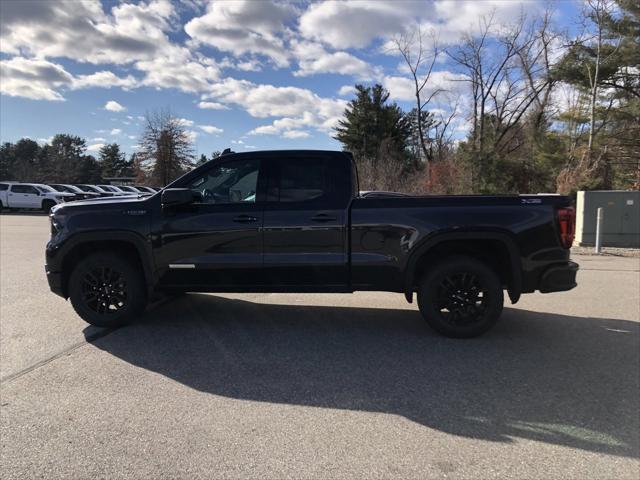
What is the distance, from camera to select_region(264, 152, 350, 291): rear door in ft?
17.1

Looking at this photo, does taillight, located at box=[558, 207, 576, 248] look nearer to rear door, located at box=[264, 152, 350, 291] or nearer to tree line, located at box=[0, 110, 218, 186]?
rear door, located at box=[264, 152, 350, 291]

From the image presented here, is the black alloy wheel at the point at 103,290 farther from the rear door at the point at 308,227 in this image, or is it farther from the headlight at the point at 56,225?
the rear door at the point at 308,227

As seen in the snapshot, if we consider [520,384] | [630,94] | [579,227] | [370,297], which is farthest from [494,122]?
[520,384]

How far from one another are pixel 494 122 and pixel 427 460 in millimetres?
38123

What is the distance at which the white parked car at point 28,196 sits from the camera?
31266 millimetres

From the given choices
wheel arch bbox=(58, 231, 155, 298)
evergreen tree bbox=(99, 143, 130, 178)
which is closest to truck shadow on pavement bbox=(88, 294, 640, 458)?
wheel arch bbox=(58, 231, 155, 298)

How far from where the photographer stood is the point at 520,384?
415 centimetres

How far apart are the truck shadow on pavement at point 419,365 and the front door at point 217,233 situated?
66 centimetres

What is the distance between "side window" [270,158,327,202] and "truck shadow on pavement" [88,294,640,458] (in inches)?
60.0

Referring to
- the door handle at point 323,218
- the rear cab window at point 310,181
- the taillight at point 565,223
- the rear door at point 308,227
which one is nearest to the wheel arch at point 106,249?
the rear door at point 308,227

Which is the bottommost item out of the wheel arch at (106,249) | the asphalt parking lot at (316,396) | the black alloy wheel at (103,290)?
the asphalt parking lot at (316,396)

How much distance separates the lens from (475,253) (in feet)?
17.6

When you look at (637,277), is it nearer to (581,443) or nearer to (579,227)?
(579,227)

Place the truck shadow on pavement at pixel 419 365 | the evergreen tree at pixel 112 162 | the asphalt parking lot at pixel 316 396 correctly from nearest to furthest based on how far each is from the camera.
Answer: the asphalt parking lot at pixel 316 396
the truck shadow on pavement at pixel 419 365
the evergreen tree at pixel 112 162
